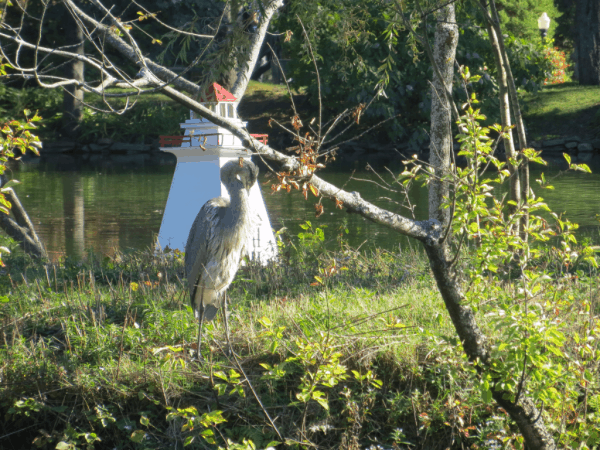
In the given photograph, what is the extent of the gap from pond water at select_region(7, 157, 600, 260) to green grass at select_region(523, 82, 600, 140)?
6.07 meters

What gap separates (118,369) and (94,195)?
15.0 m

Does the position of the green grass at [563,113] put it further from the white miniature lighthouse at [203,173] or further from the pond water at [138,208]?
the white miniature lighthouse at [203,173]

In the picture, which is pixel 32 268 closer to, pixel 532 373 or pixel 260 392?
pixel 260 392

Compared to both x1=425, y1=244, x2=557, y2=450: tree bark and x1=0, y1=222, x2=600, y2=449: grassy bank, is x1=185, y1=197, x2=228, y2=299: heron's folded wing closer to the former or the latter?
x1=0, y1=222, x2=600, y2=449: grassy bank

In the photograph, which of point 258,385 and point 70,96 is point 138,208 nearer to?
point 258,385

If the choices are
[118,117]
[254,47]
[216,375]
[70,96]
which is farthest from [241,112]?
[216,375]

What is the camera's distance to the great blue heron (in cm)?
459

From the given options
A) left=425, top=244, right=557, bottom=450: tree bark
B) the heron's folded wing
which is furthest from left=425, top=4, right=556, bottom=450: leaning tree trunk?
the heron's folded wing

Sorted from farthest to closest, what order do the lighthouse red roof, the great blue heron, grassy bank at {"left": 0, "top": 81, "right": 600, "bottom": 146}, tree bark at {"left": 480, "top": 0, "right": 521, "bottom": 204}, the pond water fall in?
1. grassy bank at {"left": 0, "top": 81, "right": 600, "bottom": 146}
2. the pond water
3. the lighthouse red roof
4. tree bark at {"left": 480, "top": 0, "right": 521, "bottom": 204}
5. the great blue heron

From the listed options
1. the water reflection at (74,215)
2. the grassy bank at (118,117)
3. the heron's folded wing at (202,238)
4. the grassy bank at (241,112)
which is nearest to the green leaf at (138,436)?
the heron's folded wing at (202,238)

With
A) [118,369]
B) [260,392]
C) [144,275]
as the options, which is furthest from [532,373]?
[144,275]

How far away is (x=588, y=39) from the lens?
109 feet

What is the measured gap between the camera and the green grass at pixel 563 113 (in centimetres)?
2955

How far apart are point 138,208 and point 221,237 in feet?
40.0
